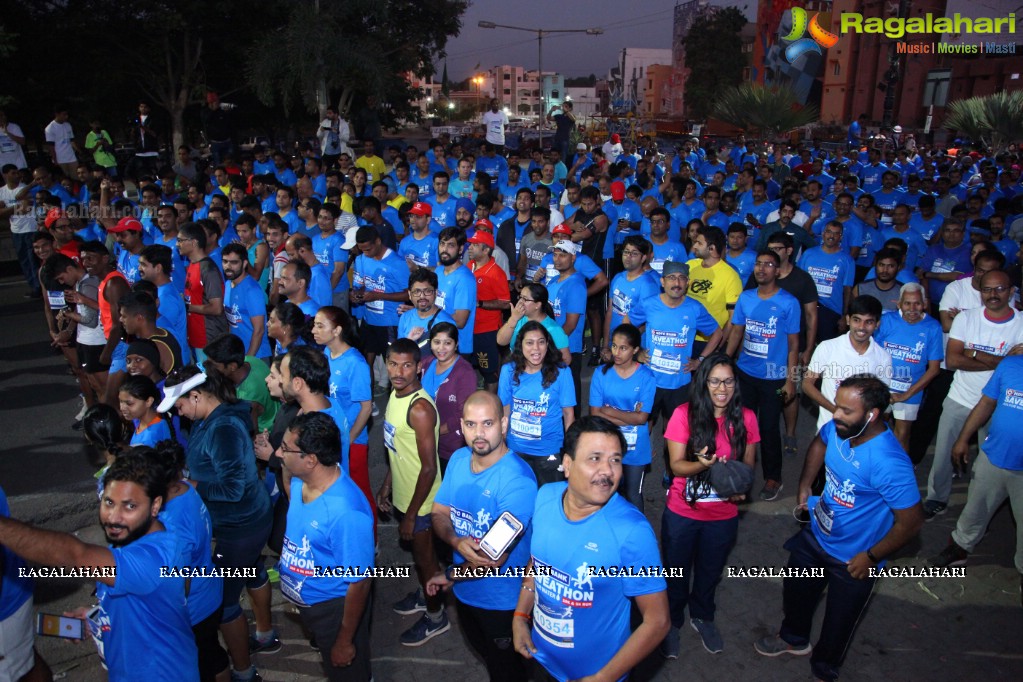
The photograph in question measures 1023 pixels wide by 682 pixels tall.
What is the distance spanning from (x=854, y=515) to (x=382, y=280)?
16.6 ft

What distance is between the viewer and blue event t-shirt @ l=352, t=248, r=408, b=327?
7.39 m

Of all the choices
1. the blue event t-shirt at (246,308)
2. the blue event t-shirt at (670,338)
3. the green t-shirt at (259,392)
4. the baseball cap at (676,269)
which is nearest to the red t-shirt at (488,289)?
the blue event t-shirt at (670,338)

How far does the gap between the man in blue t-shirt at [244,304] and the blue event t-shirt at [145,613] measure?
11.6 ft

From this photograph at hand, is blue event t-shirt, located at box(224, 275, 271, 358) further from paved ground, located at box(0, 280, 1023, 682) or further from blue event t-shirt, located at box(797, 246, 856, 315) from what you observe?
blue event t-shirt, located at box(797, 246, 856, 315)

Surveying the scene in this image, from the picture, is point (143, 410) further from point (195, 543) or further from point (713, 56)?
point (713, 56)

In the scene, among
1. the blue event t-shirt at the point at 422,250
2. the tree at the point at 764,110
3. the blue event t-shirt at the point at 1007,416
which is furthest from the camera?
the tree at the point at 764,110

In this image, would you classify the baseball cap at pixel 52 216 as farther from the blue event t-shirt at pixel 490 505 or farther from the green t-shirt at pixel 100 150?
the blue event t-shirt at pixel 490 505

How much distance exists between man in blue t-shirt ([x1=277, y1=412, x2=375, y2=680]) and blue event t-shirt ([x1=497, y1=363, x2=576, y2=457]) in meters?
1.68

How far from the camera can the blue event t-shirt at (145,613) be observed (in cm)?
298

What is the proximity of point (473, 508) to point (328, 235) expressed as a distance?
5.74 metres

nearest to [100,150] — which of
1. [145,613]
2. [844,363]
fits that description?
[145,613]

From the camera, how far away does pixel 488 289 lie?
7.06 meters

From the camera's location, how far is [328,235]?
8477 mm

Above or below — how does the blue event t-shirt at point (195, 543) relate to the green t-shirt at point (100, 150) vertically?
below
